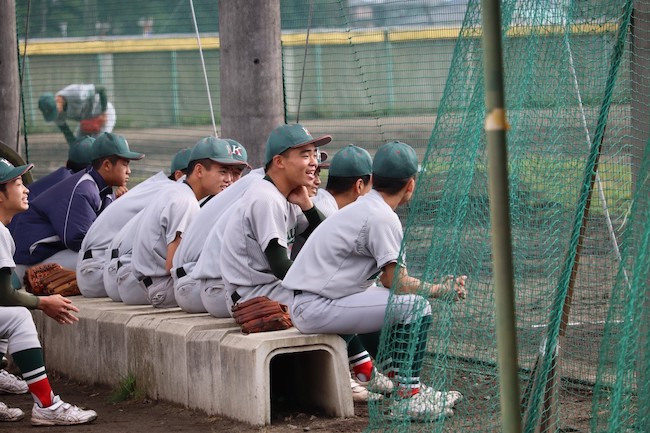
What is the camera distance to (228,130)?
28.9 ft

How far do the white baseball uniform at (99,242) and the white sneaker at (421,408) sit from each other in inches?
137

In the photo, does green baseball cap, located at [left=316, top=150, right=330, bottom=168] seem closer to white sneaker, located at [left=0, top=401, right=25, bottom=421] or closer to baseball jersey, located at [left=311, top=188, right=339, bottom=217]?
baseball jersey, located at [left=311, top=188, right=339, bottom=217]

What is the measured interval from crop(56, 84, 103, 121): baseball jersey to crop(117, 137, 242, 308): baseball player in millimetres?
9581

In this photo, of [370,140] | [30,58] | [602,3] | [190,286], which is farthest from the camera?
[30,58]

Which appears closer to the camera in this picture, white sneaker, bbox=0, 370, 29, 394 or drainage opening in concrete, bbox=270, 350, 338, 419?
drainage opening in concrete, bbox=270, 350, 338, 419

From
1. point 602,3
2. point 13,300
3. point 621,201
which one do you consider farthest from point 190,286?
point 602,3

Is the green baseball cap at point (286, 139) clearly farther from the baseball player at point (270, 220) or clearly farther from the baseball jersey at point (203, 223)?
the baseball jersey at point (203, 223)

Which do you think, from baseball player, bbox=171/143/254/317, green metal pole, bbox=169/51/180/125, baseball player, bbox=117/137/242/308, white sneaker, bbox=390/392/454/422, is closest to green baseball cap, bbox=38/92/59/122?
green metal pole, bbox=169/51/180/125

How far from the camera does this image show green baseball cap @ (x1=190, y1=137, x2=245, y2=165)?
7.38 m

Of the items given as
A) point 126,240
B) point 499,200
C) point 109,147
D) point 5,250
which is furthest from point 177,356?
point 499,200

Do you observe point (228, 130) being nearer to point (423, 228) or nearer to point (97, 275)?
point (97, 275)

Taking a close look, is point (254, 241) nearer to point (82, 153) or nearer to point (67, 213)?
point (67, 213)

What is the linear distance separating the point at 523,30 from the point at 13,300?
2969 mm

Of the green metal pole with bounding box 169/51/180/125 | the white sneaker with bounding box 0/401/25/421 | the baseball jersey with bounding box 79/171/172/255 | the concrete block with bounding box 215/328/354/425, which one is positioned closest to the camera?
the concrete block with bounding box 215/328/354/425
